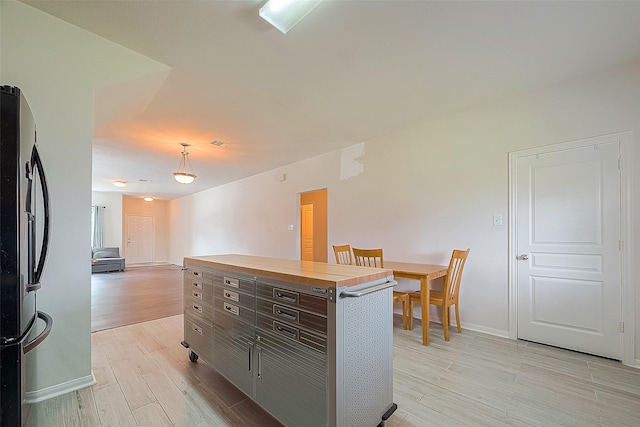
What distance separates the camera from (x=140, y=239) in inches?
416

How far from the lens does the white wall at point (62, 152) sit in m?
1.84

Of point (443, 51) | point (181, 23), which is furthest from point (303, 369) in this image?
point (443, 51)

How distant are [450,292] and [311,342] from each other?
2.22 m

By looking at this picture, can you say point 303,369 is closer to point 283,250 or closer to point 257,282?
point 257,282

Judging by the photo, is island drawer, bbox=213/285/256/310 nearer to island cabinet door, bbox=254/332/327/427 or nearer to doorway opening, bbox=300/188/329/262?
island cabinet door, bbox=254/332/327/427

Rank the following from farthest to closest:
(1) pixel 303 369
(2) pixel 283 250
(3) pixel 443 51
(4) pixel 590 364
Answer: (2) pixel 283 250, (4) pixel 590 364, (3) pixel 443 51, (1) pixel 303 369

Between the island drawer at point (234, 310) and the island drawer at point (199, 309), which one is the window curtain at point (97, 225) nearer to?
the island drawer at point (199, 309)

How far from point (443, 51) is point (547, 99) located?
1.44 meters

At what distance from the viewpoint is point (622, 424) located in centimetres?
166

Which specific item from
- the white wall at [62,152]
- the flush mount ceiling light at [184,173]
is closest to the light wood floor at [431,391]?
the white wall at [62,152]

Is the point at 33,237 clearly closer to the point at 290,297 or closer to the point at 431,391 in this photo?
the point at 290,297

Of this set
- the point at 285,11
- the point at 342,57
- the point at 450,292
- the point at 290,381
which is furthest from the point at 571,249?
the point at 285,11

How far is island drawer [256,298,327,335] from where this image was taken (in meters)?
1.37

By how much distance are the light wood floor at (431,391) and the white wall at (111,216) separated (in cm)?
809
